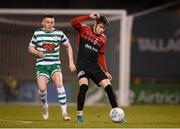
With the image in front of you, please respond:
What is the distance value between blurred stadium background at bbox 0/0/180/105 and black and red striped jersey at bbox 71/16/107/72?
9.41m

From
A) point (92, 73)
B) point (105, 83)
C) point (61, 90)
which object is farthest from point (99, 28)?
point (61, 90)

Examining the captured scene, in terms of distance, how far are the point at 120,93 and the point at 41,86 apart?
396 inches

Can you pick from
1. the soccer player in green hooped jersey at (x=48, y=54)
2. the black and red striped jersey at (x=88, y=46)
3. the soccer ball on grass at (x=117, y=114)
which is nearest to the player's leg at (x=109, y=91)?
the soccer ball on grass at (x=117, y=114)

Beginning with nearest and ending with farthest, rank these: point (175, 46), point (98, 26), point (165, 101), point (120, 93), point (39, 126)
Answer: point (39, 126)
point (98, 26)
point (120, 93)
point (165, 101)
point (175, 46)

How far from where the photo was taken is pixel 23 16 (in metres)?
25.1

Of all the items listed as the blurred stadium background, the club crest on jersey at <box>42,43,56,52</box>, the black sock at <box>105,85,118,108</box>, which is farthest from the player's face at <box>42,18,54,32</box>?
the blurred stadium background

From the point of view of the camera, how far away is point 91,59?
46.5 ft

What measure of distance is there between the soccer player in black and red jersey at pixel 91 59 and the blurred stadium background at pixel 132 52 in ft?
30.9

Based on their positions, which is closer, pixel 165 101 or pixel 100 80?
pixel 100 80

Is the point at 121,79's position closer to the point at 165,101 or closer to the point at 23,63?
the point at 23,63

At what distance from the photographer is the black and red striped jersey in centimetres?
1414

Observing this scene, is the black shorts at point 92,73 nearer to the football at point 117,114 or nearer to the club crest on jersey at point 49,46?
the football at point 117,114

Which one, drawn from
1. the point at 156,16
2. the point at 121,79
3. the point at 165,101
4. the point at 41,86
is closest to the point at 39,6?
the point at 156,16

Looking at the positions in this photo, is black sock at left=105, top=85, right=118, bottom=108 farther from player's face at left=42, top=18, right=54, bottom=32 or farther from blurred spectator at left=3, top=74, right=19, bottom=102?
blurred spectator at left=3, top=74, right=19, bottom=102
